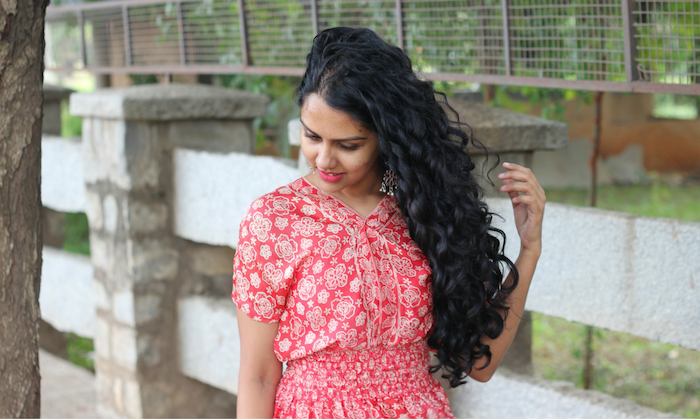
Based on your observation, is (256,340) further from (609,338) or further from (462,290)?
(609,338)

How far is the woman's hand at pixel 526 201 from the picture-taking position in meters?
1.66

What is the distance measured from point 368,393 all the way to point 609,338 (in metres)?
3.92

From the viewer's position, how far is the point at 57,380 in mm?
4133

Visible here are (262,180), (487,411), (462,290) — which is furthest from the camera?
(262,180)

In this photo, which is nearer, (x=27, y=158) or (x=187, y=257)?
(x=27, y=158)

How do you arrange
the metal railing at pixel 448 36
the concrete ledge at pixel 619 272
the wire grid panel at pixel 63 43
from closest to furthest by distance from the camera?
the concrete ledge at pixel 619 272
the metal railing at pixel 448 36
the wire grid panel at pixel 63 43

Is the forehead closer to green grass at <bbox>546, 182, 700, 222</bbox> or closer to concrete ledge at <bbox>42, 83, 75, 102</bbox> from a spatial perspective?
concrete ledge at <bbox>42, 83, 75, 102</bbox>

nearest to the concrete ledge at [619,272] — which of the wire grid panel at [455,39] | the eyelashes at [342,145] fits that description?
the wire grid panel at [455,39]

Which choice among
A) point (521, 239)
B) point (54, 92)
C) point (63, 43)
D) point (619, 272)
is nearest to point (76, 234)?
A: point (63, 43)

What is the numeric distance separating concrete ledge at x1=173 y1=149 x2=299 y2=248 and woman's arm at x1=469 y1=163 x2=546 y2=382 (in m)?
1.25

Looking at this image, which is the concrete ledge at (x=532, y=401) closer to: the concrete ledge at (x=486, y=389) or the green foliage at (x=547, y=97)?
the concrete ledge at (x=486, y=389)

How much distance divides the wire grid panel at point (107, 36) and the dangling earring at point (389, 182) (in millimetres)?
3370

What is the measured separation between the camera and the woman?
1615 mm

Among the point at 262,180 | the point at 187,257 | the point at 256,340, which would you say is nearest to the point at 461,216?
the point at 256,340
